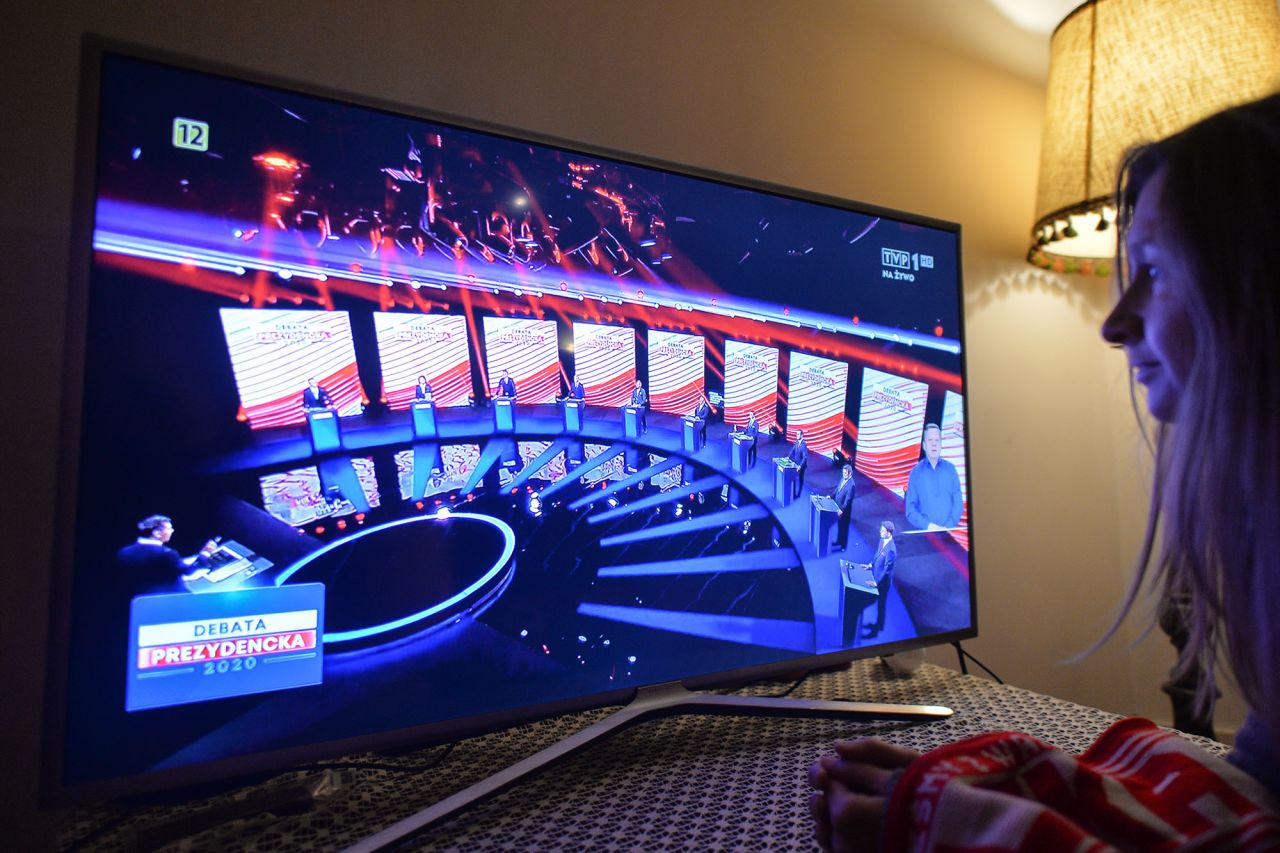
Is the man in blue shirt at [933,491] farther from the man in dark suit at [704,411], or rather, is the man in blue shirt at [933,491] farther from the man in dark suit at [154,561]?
the man in dark suit at [154,561]

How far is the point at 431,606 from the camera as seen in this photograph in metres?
0.84

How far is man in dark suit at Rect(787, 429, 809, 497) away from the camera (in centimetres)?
114

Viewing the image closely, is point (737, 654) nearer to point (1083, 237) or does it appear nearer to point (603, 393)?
point (603, 393)

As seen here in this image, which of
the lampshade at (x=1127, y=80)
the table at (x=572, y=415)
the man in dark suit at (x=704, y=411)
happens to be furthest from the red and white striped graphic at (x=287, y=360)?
the lampshade at (x=1127, y=80)

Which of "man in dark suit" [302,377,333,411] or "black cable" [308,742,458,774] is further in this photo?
"black cable" [308,742,458,774]

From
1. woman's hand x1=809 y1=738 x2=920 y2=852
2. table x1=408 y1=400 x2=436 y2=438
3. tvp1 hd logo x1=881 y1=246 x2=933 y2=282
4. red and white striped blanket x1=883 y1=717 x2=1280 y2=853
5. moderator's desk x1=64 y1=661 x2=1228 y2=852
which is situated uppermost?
tvp1 hd logo x1=881 y1=246 x2=933 y2=282

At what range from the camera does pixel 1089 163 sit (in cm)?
158

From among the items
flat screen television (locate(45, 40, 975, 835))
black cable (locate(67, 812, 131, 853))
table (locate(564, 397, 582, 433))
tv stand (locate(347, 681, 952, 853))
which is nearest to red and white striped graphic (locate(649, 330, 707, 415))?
flat screen television (locate(45, 40, 975, 835))

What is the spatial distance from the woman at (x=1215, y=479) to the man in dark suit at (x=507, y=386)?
54cm

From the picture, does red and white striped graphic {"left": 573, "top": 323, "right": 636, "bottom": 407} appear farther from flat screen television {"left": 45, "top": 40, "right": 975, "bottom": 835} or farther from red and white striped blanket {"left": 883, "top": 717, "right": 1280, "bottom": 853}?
red and white striped blanket {"left": 883, "top": 717, "right": 1280, "bottom": 853}

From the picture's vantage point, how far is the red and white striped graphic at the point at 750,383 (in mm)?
1088

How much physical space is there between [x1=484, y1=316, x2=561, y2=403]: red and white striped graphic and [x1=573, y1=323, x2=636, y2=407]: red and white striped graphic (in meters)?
0.04

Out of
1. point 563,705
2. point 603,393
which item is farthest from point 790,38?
point 563,705

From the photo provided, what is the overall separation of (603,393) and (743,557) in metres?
0.33
